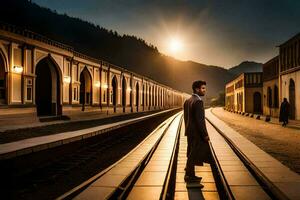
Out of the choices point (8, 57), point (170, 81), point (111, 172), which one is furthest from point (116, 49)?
point (111, 172)

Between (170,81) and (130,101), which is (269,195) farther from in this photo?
(170,81)

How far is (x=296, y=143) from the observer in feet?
49.1

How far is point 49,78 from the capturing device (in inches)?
965

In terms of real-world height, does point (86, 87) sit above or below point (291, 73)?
below

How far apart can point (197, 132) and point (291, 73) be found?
25039 mm

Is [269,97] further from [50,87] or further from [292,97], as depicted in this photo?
[50,87]

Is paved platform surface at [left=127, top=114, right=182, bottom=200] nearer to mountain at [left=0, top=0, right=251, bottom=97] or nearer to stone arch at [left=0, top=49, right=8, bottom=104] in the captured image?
stone arch at [left=0, top=49, right=8, bottom=104]

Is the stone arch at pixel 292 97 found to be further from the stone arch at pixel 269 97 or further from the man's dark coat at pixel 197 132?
the man's dark coat at pixel 197 132

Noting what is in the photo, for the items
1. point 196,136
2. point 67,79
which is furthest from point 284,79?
point 196,136

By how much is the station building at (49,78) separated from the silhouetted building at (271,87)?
651 inches

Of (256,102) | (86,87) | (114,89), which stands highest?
(114,89)

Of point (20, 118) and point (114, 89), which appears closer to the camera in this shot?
point (20, 118)

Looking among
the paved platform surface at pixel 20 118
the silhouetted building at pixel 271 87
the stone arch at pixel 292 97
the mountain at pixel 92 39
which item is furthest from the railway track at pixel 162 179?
the mountain at pixel 92 39

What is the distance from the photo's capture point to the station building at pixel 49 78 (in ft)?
60.4
